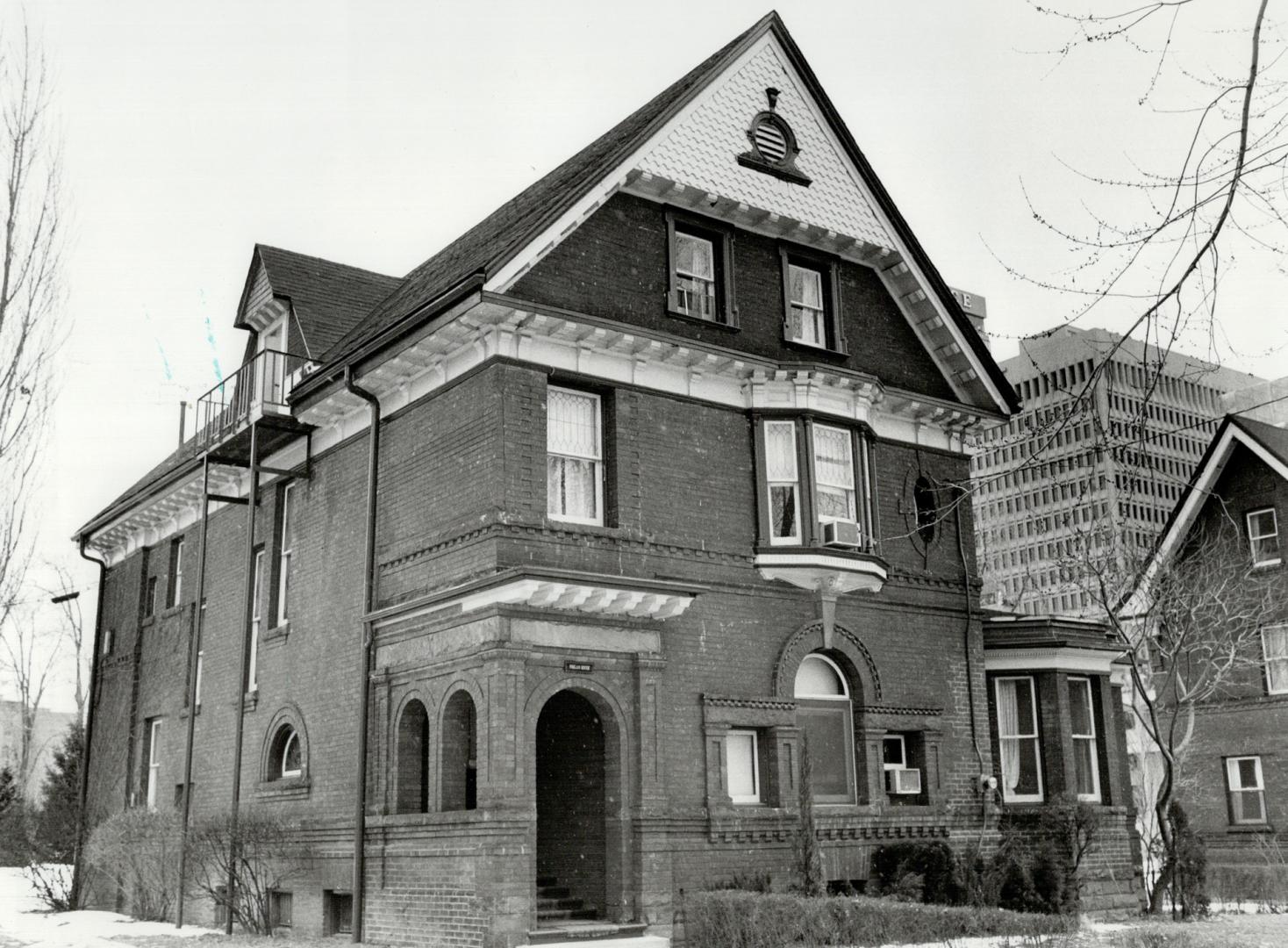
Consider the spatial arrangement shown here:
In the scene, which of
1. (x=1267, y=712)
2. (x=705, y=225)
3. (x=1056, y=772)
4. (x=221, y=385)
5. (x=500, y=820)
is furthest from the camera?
(x=1267, y=712)

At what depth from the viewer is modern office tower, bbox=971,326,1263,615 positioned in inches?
314

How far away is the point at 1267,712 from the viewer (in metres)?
31.3

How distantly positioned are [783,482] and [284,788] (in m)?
9.08

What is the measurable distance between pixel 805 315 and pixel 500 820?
968 centimetres

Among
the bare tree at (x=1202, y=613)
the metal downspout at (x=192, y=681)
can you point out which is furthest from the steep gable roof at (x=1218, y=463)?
the metal downspout at (x=192, y=681)

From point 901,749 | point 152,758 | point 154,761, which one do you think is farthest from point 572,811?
point 152,758

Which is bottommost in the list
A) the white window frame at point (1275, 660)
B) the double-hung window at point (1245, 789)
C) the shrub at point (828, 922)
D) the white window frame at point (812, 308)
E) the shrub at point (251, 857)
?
the shrub at point (828, 922)

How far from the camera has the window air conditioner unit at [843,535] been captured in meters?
19.1

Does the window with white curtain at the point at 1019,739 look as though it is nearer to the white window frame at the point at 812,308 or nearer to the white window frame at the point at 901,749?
the white window frame at the point at 901,749

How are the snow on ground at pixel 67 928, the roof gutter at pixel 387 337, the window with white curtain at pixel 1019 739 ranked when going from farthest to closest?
the window with white curtain at pixel 1019 739 < the snow on ground at pixel 67 928 < the roof gutter at pixel 387 337

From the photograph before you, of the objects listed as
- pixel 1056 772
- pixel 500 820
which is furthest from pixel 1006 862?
pixel 500 820

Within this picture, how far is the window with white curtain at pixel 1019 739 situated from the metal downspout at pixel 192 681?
13455 millimetres

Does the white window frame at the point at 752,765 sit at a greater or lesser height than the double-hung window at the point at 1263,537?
lesser

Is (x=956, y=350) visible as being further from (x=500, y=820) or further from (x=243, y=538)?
(x=243, y=538)
